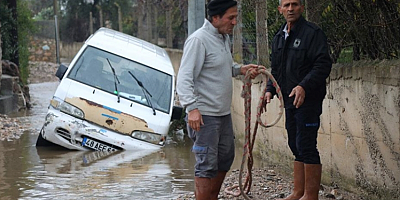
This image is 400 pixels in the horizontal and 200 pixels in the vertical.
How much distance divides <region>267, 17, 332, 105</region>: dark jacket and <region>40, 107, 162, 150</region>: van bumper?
5583 mm

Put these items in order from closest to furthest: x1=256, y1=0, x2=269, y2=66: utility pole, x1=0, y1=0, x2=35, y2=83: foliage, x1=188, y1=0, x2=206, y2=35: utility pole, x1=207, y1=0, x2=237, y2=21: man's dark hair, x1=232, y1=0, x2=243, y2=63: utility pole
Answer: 1. x1=207, y1=0, x2=237, y2=21: man's dark hair
2. x1=256, y1=0, x2=269, y2=66: utility pole
3. x1=188, y1=0, x2=206, y2=35: utility pole
4. x1=232, y1=0, x2=243, y2=63: utility pole
5. x1=0, y1=0, x2=35, y2=83: foliage

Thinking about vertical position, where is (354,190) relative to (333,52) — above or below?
below

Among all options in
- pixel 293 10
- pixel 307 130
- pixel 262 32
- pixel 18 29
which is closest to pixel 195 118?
pixel 307 130

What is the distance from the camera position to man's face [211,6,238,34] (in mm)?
5574

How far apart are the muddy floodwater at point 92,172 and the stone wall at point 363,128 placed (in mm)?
1829

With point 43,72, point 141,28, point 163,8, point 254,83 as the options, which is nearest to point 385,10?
point 254,83

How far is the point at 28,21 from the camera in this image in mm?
22641

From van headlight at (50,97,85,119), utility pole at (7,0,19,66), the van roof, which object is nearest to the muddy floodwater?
van headlight at (50,97,85,119)

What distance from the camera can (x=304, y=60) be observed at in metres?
5.91

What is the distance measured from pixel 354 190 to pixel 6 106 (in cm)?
1200

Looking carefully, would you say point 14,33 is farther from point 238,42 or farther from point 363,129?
point 363,129

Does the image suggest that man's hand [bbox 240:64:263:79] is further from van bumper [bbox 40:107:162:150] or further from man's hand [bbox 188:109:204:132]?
van bumper [bbox 40:107:162:150]

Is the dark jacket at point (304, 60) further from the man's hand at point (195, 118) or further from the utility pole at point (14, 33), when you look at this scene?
the utility pole at point (14, 33)

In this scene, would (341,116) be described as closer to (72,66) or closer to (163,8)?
(72,66)
